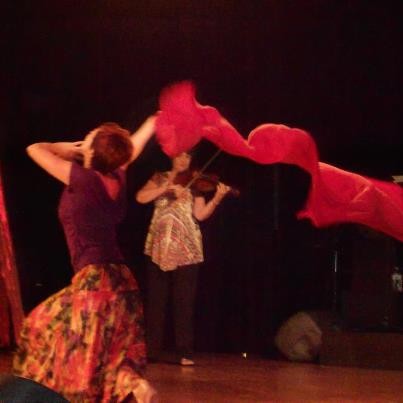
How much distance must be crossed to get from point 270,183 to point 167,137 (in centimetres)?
85

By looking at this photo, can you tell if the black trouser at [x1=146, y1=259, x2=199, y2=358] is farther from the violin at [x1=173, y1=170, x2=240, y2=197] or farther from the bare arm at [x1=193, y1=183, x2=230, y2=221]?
the violin at [x1=173, y1=170, x2=240, y2=197]

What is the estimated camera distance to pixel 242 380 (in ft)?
17.7

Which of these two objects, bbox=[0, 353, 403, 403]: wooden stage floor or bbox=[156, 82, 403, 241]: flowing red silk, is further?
bbox=[156, 82, 403, 241]: flowing red silk

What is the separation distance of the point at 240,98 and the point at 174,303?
1.60 m

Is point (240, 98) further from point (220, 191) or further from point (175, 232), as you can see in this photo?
point (175, 232)

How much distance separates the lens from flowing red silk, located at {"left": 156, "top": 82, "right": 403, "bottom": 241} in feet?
21.6

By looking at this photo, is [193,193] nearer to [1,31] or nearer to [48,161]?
[1,31]

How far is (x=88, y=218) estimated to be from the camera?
3441 millimetres

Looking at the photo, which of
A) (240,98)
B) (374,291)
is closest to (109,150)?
(240,98)

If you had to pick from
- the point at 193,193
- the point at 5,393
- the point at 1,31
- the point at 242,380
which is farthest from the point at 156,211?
the point at 5,393

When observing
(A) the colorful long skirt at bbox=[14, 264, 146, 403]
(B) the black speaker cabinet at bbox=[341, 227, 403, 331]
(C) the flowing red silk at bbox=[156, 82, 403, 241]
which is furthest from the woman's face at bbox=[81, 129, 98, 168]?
(B) the black speaker cabinet at bbox=[341, 227, 403, 331]

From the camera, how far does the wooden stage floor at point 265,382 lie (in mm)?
4758

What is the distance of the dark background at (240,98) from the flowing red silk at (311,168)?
80 millimetres

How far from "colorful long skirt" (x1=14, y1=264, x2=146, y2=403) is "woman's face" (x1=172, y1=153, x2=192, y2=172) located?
2802 millimetres
